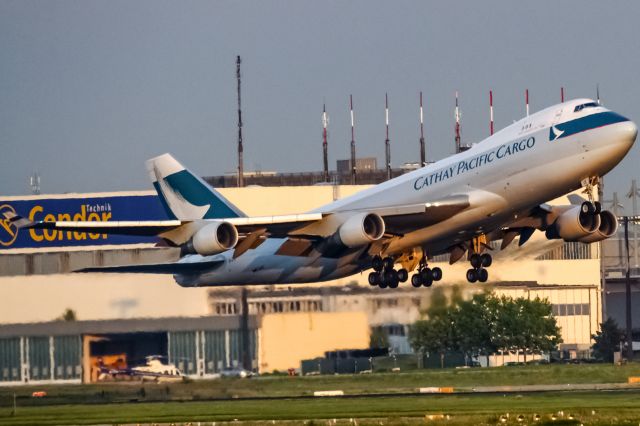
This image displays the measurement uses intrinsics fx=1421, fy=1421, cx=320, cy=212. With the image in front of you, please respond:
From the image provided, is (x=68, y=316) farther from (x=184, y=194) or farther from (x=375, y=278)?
(x=375, y=278)

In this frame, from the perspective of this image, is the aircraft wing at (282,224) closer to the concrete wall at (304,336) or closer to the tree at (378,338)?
the concrete wall at (304,336)

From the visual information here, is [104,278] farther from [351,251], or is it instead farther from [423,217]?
[423,217]

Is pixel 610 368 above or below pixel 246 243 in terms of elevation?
below

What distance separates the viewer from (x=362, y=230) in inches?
2356

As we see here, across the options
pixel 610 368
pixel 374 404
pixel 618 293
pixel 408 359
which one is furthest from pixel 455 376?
pixel 618 293

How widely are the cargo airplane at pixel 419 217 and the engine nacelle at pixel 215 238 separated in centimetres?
5

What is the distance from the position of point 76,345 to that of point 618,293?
9399 cm

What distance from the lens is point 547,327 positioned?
3474 inches

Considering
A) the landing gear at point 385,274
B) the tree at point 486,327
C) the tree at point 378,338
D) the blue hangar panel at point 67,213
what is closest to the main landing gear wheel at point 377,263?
the landing gear at point 385,274

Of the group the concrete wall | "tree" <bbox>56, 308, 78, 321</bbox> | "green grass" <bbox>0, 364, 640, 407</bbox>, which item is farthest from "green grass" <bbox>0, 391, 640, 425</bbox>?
"tree" <bbox>56, 308, 78, 321</bbox>

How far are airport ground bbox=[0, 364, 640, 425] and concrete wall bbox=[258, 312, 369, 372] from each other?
1.14 meters

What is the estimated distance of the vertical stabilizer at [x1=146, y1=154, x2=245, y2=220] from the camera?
68812mm

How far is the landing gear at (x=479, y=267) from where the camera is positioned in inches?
2630

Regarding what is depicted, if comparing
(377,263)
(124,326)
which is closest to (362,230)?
(377,263)
